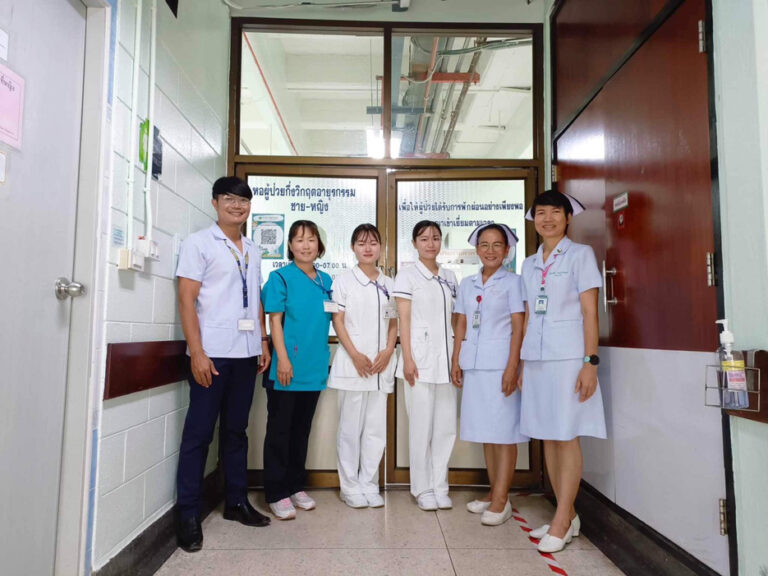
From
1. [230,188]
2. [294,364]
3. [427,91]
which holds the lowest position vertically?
[294,364]

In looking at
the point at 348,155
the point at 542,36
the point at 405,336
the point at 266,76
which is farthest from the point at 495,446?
the point at 266,76

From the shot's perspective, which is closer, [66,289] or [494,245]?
[66,289]

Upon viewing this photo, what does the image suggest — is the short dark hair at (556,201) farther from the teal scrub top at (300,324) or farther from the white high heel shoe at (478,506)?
the white high heel shoe at (478,506)

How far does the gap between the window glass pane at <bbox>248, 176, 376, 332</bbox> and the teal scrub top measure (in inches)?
20.8

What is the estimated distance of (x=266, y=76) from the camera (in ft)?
11.1

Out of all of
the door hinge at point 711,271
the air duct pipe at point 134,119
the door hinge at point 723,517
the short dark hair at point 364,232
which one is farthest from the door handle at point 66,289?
the door hinge at point 723,517

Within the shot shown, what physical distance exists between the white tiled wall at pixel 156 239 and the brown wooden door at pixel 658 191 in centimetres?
189

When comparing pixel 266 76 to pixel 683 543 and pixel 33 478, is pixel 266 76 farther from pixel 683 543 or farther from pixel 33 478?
pixel 683 543

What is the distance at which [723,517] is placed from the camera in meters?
1.47

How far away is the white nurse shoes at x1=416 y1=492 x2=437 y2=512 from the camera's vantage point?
2.59 metres

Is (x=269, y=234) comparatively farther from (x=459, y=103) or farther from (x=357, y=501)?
(x=459, y=103)

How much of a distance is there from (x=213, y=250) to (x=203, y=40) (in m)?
1.22

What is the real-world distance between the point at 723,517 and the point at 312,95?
3.13 m

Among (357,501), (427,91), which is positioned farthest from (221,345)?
(427,91)
